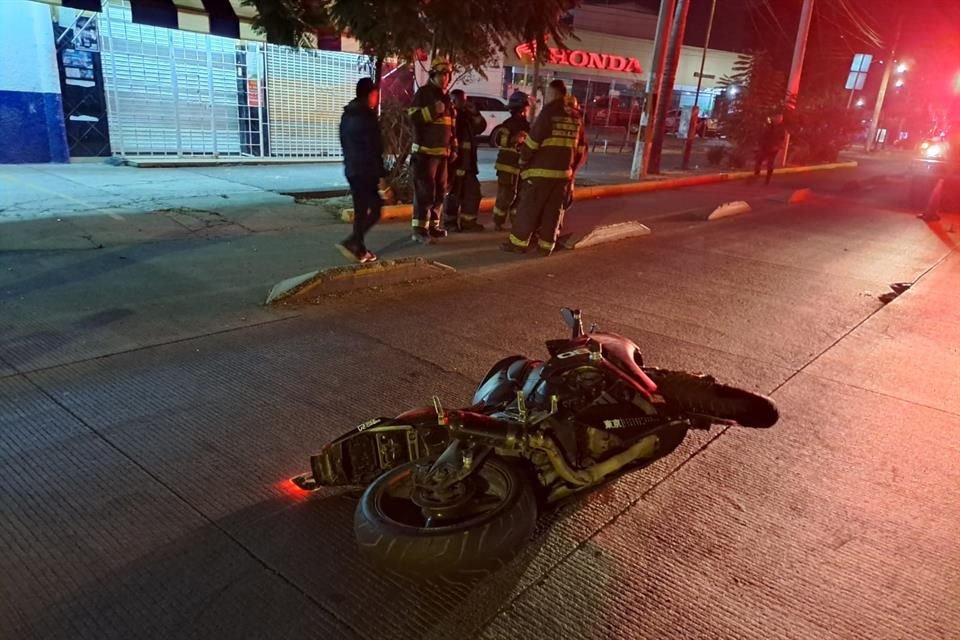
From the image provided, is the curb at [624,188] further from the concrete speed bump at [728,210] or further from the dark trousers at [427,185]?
the concrete speed bump at [728,210]

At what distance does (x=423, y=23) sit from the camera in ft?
30.3

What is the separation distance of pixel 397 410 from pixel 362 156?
394 centimetres

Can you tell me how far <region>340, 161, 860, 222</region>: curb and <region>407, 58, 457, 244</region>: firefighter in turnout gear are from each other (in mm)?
752

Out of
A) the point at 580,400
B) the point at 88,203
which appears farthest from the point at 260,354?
the point at 88,203

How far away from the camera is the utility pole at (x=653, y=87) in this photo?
1725 centimetres

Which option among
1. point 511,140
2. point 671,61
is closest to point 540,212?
point 511,140

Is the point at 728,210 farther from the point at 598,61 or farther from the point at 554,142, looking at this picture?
the point at 598,61

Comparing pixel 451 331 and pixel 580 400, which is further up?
pixel 580 400

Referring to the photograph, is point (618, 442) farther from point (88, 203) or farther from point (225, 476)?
point (88, 203)

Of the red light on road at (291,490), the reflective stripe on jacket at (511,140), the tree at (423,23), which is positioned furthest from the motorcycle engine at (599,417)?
the tree at (423,23)

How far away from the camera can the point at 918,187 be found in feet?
60.9

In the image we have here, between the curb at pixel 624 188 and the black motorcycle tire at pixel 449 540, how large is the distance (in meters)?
6.96

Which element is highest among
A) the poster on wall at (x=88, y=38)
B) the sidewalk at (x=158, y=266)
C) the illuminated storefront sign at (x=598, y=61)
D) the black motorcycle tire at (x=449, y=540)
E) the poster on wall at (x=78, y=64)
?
the illuminated storefront sign at (x=598, y=61)

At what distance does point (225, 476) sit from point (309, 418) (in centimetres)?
71
